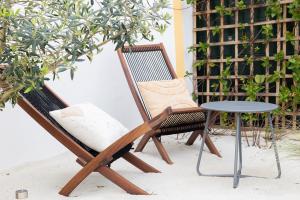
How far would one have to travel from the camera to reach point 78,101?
368cm

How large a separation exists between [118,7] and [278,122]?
2.97m

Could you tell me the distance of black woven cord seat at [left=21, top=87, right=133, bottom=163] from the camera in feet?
8.26

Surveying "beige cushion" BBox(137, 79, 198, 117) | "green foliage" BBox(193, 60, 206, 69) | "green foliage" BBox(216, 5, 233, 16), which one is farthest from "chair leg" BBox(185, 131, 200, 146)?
"green foliage" BBox(216, 5, 233, 16)

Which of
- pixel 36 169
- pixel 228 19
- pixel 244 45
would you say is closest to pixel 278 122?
pixel 244 45

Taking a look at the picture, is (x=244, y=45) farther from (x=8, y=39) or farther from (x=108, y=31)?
(x=8, y=39)

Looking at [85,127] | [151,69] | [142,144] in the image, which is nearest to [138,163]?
[85,127]

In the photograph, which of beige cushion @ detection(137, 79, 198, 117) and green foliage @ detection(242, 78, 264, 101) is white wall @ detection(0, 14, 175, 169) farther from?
green foliage @ detection(242, 78, 264, 101)

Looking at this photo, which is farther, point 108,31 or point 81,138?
point 81,138

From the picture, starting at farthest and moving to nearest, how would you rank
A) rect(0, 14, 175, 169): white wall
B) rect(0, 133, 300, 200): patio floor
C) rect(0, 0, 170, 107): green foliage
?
rect(0, 14, 175, 169): white wall → rect(0, 133, 300, 200): patio floor → rect(0, 0, 170, 107): green foliage

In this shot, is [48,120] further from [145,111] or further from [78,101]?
[78,101]

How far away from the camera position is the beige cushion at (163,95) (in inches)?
135

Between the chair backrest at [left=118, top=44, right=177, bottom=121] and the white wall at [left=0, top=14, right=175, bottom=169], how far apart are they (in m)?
0.29

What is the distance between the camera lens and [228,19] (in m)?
4.48

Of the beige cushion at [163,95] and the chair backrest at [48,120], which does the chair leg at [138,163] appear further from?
the beige cushion at [163,95]
